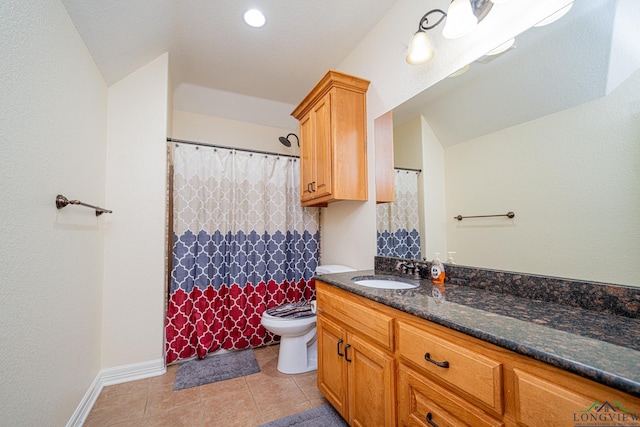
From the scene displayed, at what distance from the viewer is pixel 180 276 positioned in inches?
82.0

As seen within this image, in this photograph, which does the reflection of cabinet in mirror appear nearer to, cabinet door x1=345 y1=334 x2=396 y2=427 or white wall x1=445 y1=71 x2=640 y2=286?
white wall x1=445 y1=71 x2=640 y2=286

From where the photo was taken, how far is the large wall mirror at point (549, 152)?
801 mm

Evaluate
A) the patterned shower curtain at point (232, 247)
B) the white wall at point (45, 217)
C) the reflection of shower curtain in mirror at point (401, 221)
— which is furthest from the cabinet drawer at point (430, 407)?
the patterned shower curtain at point (232, 247)

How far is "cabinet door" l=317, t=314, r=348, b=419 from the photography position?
1307mm

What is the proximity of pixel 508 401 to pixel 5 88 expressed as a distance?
6.10 feet

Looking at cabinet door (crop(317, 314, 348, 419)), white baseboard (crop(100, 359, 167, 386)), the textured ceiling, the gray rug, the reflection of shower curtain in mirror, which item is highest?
the textured ceiling

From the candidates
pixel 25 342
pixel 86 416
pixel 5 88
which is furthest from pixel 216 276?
pixel 5 88

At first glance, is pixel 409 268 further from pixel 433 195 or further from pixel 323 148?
pixel 323 148

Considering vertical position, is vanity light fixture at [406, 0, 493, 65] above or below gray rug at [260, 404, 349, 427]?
above

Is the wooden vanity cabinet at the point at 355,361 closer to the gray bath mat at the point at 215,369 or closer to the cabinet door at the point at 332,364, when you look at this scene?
the cabinet door at the point at 332,364

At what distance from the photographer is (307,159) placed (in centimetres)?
222

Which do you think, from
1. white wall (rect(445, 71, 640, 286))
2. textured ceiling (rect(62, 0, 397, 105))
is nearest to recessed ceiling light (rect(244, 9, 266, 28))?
textured ceiling (rect(62, 0, 397, 105))

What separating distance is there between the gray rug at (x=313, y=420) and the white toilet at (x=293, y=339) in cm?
44

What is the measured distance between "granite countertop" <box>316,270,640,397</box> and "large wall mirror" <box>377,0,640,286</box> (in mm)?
181
